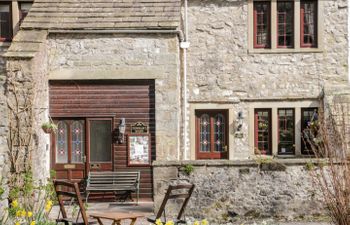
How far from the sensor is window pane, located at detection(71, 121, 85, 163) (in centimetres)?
1664

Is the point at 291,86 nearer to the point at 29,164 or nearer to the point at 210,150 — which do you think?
the point at 210,150

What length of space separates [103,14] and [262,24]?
4579 millimetres

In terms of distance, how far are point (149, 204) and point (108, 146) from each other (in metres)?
1.78

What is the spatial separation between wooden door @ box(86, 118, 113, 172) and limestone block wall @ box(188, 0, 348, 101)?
3.12 meters

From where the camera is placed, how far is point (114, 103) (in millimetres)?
16453

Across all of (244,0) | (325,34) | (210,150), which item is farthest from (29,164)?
(325,34)

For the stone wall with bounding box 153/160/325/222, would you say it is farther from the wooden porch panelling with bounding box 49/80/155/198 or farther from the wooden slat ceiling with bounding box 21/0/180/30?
the wooden slat ceiling with bounding box 21/0/180/30

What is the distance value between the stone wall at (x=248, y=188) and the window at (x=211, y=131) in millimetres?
5395

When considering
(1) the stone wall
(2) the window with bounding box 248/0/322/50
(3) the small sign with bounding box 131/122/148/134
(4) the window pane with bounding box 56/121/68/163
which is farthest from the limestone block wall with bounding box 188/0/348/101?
(1) the stone wall

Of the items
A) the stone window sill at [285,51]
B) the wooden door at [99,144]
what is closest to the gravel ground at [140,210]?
the wooden door at [99,144]

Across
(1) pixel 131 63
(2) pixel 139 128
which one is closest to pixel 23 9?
(1) pixel 131 63

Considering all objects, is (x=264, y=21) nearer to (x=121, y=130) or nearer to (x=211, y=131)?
(x=211, y=131)

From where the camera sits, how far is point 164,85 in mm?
16141

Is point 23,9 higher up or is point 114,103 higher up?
point 23,9
